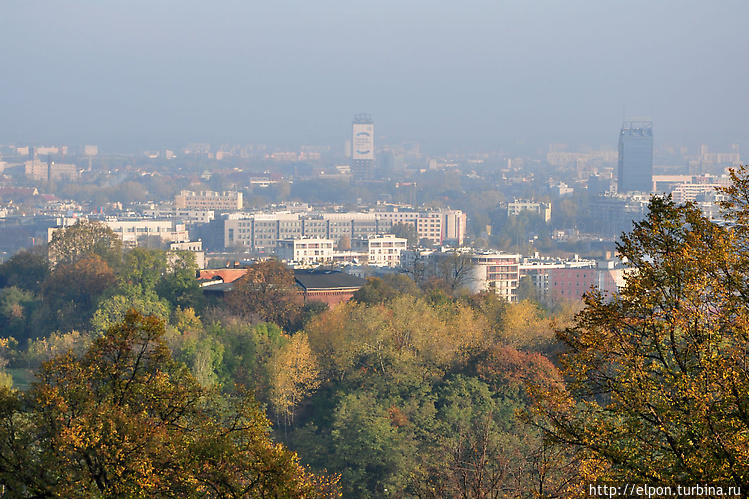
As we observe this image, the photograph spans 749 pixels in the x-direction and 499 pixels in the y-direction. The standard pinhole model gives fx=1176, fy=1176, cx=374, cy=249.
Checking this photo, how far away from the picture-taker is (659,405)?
32.2 ft

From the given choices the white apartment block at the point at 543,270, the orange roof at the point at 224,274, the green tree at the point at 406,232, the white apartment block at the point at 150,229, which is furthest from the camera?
the green tree at the point at 406,232

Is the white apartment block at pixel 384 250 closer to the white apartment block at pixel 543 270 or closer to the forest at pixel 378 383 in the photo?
the white apartment block at pixel 543 270

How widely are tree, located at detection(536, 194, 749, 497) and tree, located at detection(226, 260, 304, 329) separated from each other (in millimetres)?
31495

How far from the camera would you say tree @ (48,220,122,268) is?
52.9 metres

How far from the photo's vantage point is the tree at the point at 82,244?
174 feet

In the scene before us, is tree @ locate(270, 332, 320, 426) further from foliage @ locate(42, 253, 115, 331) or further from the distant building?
foliage @ locate(42, 253, 115, 331)

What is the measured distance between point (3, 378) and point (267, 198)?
16655cm

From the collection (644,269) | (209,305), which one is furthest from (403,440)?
(209,305)

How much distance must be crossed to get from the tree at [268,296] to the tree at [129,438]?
30036mm

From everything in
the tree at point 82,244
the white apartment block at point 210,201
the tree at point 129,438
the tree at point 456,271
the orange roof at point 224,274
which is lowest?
the white apartment block at point 210,201

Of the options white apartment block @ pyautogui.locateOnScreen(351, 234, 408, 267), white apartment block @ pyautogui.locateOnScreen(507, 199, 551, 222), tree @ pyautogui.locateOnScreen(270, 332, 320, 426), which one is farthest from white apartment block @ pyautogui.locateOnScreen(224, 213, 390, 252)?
tree @ pyautogui.locateOnScreen(270, 332, 320, 426)

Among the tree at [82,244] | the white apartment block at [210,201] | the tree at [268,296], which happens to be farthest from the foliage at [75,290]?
the white apartment block at [210,201]

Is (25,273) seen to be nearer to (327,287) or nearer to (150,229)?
(327,287)

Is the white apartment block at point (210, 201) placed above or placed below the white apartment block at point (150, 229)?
above
